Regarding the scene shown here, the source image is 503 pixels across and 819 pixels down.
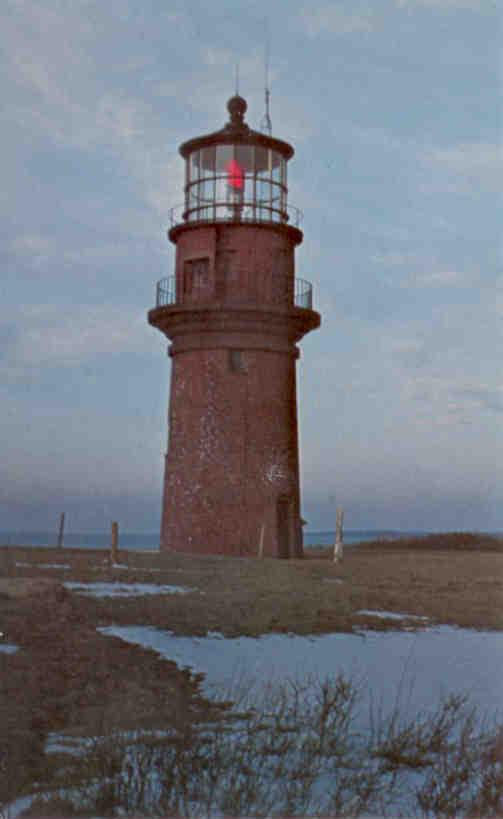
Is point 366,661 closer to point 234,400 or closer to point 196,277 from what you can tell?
point 234,400

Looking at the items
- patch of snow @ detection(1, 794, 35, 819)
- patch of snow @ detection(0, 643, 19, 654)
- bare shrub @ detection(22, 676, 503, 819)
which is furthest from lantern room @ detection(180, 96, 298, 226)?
patch of snow @ detection(1, 794, 35, 819)

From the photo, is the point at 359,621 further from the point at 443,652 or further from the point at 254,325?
the point at 254,325

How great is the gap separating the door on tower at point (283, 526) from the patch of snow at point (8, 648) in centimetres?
1793

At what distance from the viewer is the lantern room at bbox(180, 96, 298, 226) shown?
28.6 metres

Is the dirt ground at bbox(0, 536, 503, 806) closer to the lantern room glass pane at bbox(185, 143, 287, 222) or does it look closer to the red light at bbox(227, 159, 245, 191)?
the lantern room glass pane at bbox(185, 143, 287, 222)

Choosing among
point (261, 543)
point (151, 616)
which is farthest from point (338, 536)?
point (151, 616)

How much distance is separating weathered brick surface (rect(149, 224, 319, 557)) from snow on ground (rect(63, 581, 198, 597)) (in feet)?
33.6

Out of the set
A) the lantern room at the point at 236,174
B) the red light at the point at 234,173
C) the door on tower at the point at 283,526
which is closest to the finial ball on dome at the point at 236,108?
the lantern room at the point at 236,174

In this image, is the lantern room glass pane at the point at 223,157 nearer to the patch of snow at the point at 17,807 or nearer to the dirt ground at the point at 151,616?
the dirt ground at the point at 151,616

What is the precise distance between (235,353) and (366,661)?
61.0 ft

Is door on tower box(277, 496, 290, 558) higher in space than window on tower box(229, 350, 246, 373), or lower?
lower

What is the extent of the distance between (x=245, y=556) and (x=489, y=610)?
42.7 feet

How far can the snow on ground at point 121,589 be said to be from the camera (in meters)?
16.1

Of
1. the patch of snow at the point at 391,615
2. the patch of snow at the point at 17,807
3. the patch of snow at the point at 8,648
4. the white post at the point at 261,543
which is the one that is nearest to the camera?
the patch of snow at the point at 17,807
